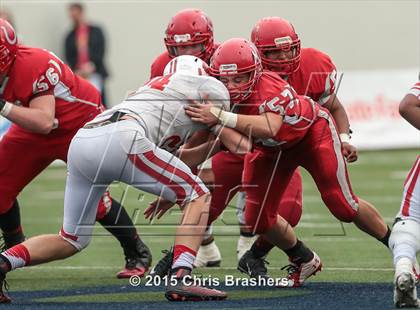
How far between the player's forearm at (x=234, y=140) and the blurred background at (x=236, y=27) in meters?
10.2

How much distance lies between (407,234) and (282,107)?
942mm

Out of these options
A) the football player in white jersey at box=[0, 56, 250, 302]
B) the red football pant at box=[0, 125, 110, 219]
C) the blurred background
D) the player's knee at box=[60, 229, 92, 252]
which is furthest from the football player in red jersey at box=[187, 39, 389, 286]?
the blurred background

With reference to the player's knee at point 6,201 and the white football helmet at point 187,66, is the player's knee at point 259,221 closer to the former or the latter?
the white football helmet at point 187,66

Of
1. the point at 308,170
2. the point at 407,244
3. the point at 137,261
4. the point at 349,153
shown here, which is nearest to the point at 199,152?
the point at 308,170

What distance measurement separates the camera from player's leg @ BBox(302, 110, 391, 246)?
Result: 18.0ft

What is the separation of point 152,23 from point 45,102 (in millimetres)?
9891

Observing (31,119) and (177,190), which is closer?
(177,190)

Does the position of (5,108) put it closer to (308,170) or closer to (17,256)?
(17,256)

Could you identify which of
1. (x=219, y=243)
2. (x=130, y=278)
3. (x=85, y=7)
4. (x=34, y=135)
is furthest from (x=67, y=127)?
(x=85, y=7)

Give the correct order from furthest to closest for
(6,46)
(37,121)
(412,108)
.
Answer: (6,46) < (37,121) < (412,108)

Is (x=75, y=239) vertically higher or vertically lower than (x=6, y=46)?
lower

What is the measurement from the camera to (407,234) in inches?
190

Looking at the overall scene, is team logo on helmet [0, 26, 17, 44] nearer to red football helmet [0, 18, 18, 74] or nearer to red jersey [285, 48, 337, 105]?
red football helmet [0, 18, 18, 74]

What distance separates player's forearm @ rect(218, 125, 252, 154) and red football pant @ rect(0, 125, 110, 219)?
4.37ft
